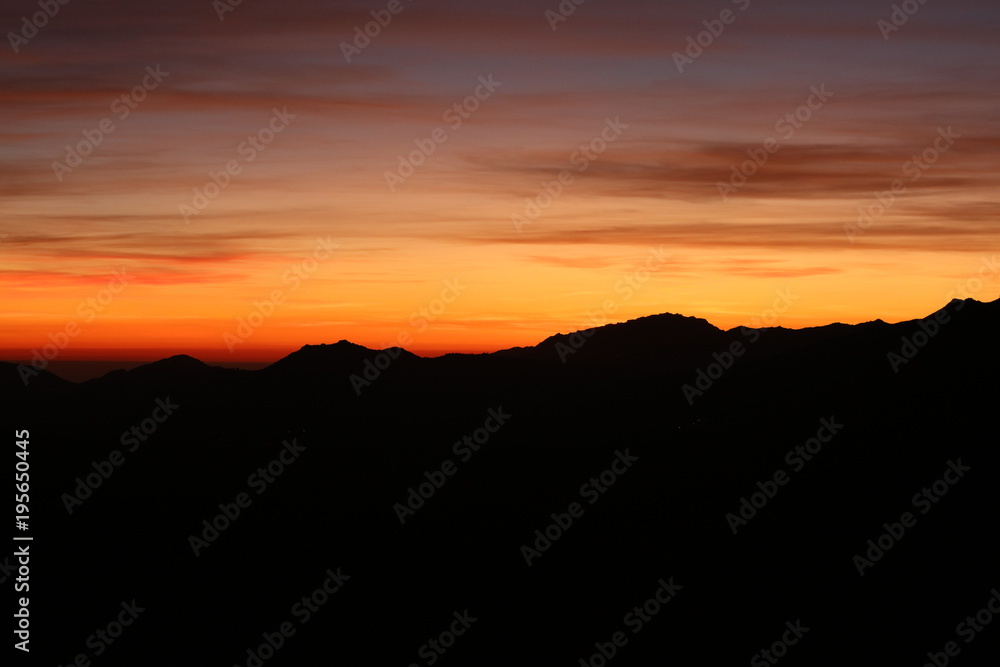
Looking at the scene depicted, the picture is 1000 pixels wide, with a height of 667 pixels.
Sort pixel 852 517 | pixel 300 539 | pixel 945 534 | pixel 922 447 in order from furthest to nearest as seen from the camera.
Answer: pixel 300 539 → pixel 922 447 → pixel 852 517 → pixel 945 534

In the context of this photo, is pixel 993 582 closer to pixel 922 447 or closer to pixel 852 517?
pixel 852 517

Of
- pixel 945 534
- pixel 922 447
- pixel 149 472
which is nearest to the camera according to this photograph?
pixel 945 534

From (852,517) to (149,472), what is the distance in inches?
3662

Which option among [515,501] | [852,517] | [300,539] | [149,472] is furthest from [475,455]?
[852,517]

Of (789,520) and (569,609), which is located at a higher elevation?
(789,520)

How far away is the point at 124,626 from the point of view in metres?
90.2

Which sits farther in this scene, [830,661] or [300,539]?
[300,539]

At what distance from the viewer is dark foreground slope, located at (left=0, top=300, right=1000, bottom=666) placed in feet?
276

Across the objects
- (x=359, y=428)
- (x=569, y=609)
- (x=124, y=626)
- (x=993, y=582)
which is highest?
(x=359, y=428)

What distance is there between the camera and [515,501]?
117688 mm

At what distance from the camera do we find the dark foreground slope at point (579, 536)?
84.0 meters

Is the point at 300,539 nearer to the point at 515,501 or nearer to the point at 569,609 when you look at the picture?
the point at 515,501

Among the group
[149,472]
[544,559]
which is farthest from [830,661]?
[149,472]

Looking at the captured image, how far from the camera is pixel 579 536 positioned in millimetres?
104562
